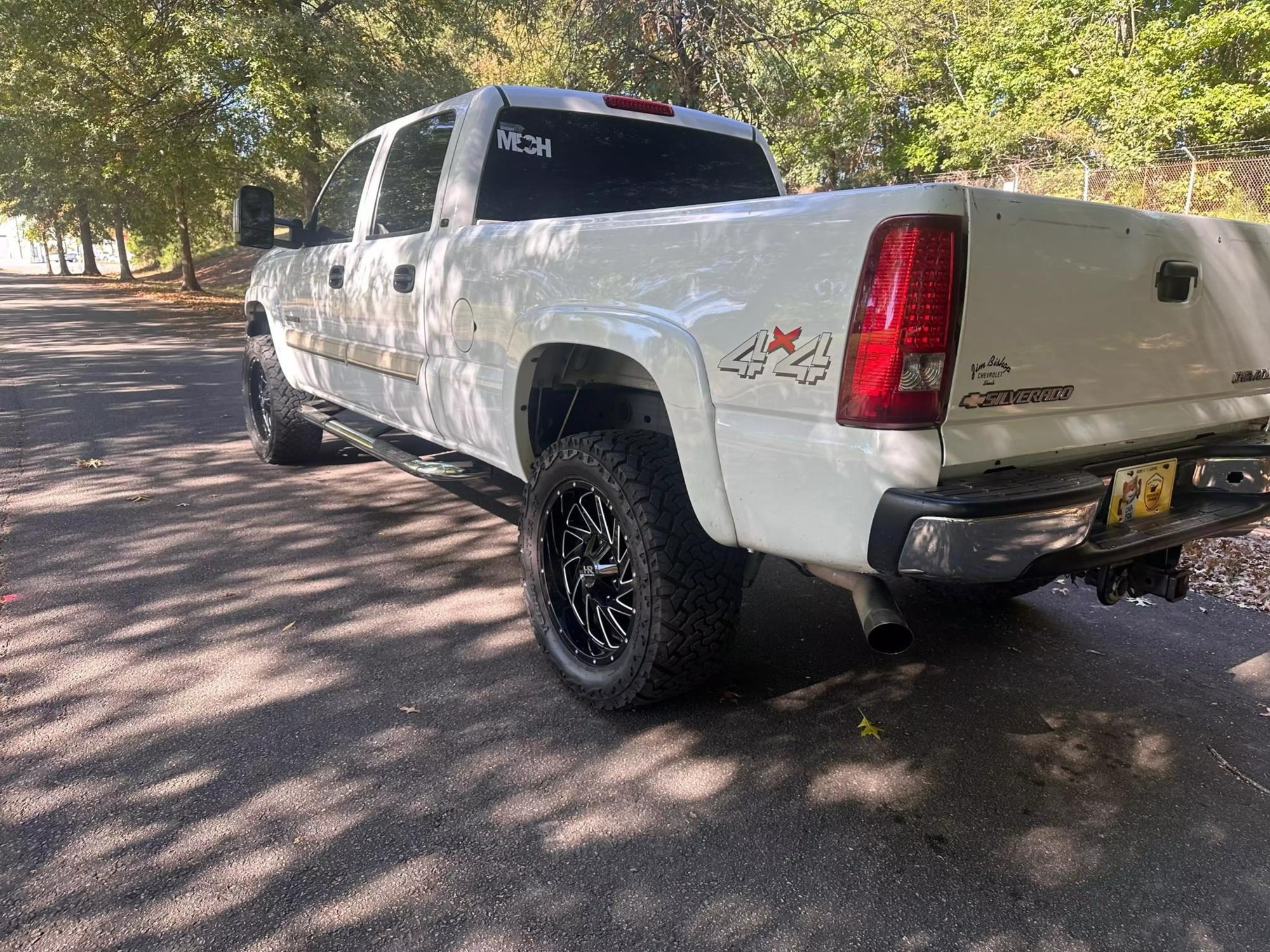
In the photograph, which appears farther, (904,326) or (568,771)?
(568,771)

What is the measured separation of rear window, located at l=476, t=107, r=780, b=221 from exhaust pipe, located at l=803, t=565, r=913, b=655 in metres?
2.03

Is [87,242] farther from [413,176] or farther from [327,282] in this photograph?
[413,176]

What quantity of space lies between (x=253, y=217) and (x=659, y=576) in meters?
3.67

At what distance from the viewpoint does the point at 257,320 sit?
20.8ft

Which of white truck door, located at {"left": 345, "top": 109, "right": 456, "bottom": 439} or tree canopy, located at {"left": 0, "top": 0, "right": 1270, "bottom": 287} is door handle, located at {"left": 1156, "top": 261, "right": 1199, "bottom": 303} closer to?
white truck door, located at {"left": 345, "top": 109, "right": 456, "bottom": 439}

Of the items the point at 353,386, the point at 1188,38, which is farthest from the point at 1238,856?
the point at 1188,38

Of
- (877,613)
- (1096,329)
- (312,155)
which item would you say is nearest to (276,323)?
(877,613)

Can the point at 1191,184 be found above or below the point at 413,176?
above

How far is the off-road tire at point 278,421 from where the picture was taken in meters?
5.79

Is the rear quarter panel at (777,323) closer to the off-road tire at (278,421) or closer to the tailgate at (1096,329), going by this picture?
the tailgate at (1096,329)

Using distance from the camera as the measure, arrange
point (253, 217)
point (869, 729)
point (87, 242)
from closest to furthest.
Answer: point (869, 729), point (253, 217), point (87, 242)

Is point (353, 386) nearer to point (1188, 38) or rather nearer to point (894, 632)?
point (894, 632)

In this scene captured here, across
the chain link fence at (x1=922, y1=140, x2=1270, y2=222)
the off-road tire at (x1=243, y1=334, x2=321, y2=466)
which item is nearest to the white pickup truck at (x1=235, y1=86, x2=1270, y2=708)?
the off-road tire at (x1=243, y1=334, x2=321, y2=466)

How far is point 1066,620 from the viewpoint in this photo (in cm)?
384
